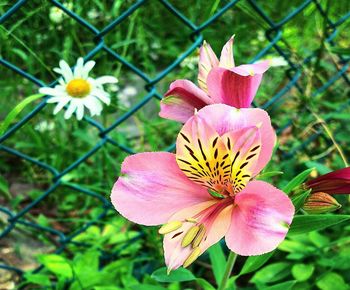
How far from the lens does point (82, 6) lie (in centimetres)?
140

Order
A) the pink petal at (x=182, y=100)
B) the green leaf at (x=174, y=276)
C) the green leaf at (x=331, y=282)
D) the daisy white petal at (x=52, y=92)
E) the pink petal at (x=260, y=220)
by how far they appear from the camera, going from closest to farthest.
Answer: the pink petal at (x=260, y=220)
the pink petal at (x=182, y=100)
the green leaf at (x=174, y=276)
the daisy white petal at (x=52, y=92)
the green leaf at (x=331, y=282)

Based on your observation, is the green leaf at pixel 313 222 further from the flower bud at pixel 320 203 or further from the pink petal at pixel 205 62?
the pink petal at pixel 205 62

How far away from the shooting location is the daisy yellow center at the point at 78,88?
46.7 inches

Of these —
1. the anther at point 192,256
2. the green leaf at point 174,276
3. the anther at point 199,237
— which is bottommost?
the anther at point 192,256

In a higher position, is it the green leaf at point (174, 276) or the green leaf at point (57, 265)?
the green leaf at point (57, 265)

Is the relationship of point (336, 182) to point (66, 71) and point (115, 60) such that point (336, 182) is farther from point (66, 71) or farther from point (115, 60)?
point (115, 60)

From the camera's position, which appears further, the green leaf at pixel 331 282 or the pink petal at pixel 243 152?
the green leaf at pixel 331 282

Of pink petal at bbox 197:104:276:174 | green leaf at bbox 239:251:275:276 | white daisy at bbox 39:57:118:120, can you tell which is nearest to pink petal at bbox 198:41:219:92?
pink petal at bbox 197:104:276:174

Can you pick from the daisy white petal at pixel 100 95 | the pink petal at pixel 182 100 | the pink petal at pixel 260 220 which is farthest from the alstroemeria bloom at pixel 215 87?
the daisy white petal at pixel 100 95

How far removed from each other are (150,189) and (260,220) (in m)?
0.14

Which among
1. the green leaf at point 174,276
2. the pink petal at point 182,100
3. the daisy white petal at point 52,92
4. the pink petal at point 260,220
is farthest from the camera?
the daisy white petal at point 52,92

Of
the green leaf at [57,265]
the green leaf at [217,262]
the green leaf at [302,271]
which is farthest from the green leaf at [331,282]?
the green leaf at [57,265]

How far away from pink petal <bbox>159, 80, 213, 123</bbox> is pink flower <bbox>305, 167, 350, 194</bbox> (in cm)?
18

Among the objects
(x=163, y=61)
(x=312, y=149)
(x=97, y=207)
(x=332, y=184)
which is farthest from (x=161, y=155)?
(x=163, y=61)
